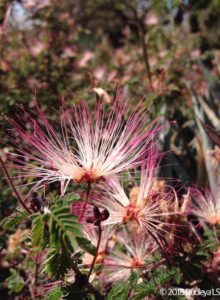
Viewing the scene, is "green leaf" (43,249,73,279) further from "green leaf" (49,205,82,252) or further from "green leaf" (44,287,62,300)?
"green leaf" (49,205,82,252)

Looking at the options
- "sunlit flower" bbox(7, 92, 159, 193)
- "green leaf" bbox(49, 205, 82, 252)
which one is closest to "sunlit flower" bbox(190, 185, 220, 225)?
"sunlit flower" bbox(7, 92, 159, 193)

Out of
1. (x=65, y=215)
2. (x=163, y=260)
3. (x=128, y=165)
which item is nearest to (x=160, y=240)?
(x=163, y=260)

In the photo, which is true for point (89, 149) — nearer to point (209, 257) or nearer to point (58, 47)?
point (209, 257)

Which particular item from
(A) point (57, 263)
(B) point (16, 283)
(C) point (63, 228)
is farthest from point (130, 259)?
(C) point (63, 228)

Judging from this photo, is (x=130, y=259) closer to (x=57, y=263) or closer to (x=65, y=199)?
(x=57, y=263)

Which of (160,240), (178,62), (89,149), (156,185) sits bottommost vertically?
(160,240)

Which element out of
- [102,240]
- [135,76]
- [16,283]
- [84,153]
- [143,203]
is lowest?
[16,283]
